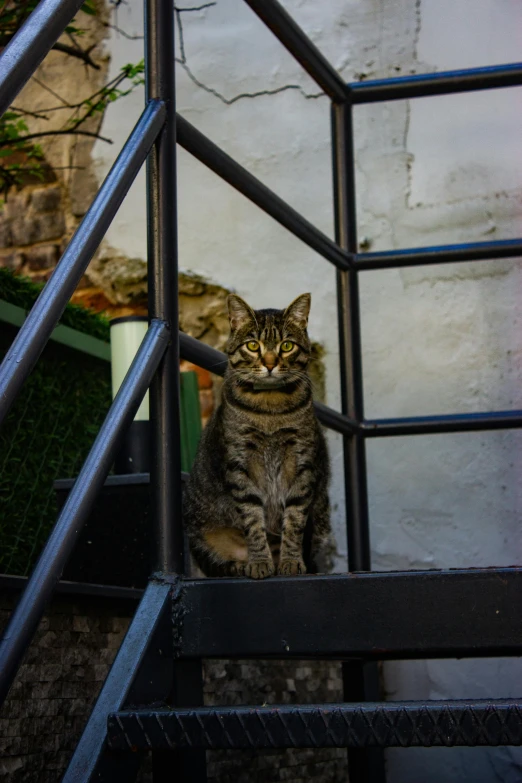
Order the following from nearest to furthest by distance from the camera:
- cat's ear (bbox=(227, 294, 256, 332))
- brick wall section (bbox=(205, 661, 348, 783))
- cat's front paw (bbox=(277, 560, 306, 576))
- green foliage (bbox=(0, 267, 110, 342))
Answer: cat's front paw (bbox=(277, 560, 306, 576)) → cat's ear (bbox=(227, 294, 256, 332)) → brick wall section (bbox=(205, 661, 348, 783)) → green foliage (bbox=(0, 267, 110, 342))

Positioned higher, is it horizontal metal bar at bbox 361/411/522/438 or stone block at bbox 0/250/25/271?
stone block at bbox 0/250/25/271

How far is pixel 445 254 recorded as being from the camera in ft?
7.84

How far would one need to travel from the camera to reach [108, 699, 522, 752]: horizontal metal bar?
1.08 metres

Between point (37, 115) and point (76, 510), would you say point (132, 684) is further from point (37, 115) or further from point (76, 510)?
point (37, 115)

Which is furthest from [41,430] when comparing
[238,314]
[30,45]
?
[30,45]

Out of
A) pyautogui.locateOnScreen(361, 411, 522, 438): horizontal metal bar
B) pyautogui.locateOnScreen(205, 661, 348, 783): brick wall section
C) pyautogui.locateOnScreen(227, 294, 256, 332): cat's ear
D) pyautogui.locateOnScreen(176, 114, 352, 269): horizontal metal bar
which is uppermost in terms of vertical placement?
pyautogui.locateOnScreen(176, 114, 352, 269): horizontal metal bar

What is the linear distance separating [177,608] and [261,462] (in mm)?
711

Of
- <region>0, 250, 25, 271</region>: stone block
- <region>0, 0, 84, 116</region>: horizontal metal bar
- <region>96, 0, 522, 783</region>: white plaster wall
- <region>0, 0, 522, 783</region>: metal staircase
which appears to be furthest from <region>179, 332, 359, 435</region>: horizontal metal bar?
<region>0, 250, 25, 271</region>: stone block

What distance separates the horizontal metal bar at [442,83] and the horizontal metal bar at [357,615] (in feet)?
4.74

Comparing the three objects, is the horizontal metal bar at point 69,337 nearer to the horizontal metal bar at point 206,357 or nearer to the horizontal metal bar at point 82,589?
the horizontal metal bar at point 206,357

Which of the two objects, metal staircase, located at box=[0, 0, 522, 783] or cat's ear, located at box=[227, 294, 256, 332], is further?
cat's ear, located at box=[227, 294, 256, 332]

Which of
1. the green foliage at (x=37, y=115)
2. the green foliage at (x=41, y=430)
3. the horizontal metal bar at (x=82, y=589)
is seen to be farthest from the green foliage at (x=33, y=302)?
the horizontal metal bar at (x=82, y=589)

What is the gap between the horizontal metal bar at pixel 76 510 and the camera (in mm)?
1098

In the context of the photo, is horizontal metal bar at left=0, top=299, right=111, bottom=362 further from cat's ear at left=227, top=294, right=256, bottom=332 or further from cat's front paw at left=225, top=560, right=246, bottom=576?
cat's front paw at left=225, top=560, right=246, bottom=576
